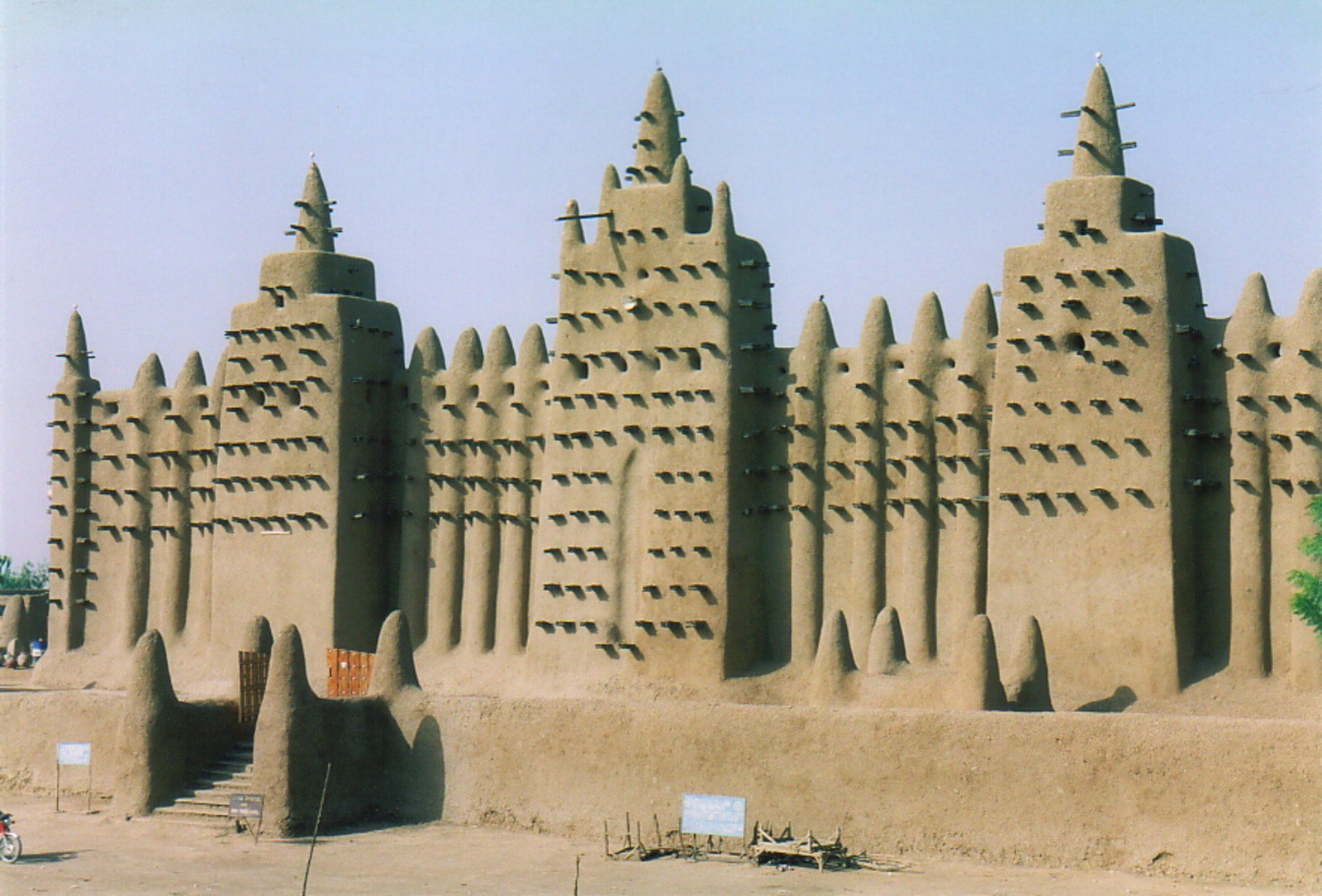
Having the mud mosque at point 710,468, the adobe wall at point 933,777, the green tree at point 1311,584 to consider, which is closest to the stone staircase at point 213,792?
the adobe wall at point 933,777

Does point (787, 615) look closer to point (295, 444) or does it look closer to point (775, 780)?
point (775, 780)

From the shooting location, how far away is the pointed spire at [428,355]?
3488 centimetres

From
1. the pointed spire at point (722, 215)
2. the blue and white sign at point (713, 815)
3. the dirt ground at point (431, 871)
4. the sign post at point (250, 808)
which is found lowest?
the dirt ground at point (431, 871)

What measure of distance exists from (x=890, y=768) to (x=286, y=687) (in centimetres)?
862

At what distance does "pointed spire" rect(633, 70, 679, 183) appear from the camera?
32406 mm

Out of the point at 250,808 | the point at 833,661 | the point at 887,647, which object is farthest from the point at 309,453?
the point at 887,647

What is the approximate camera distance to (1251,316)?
88.6 feet

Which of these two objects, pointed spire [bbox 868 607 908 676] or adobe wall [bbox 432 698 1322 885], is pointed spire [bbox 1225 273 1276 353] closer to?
pointed spire [bbox 868 607 908 676]

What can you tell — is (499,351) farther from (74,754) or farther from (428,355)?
(74,754)

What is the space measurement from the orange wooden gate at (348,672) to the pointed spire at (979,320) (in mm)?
10951

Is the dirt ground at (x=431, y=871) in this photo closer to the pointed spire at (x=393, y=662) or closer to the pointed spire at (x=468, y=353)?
the pointed spire at (x=393, y=662)

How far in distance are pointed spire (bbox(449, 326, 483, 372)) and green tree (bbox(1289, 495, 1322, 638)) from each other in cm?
1514

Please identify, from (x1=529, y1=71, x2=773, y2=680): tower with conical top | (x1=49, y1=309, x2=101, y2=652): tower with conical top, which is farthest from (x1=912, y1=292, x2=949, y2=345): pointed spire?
(x1=49, y1=309, x2=101, y2=652): tower with conical top

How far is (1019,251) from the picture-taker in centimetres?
2838
